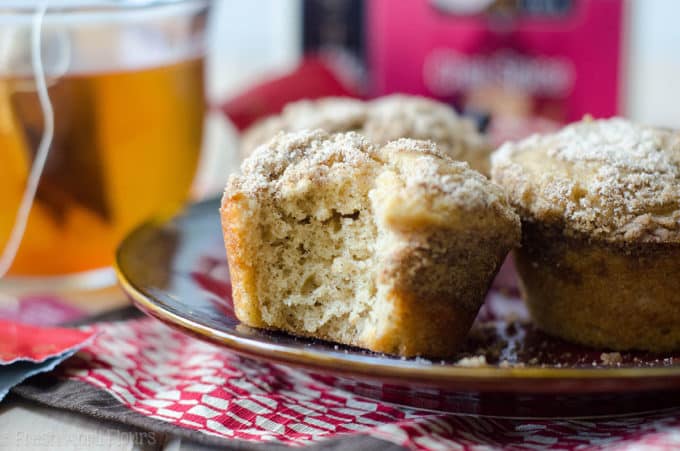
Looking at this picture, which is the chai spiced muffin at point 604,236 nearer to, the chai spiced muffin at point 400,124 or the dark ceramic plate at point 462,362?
the dark ceramic plate at point 462,362

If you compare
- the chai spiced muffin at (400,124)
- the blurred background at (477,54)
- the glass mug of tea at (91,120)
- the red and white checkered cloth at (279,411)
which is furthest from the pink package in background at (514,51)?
the red and white checkered cloth at (279,411)

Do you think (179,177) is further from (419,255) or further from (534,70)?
(534,70)

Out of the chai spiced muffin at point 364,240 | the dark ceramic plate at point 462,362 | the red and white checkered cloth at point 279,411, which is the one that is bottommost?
the red and white checkered cloth at point 279,411

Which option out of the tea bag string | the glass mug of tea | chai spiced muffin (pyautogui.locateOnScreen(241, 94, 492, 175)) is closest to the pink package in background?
chai spiced muffin (pyautogui.locateOnScreen(241, 94, 492, 175))

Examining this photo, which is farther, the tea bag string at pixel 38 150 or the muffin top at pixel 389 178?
the tea bag string at pixel 38 150

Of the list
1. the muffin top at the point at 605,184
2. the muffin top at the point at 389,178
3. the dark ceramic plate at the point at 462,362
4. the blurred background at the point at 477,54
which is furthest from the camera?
the blurred background at the point at 477,54

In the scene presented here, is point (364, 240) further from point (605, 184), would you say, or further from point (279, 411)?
point (605, 184)
